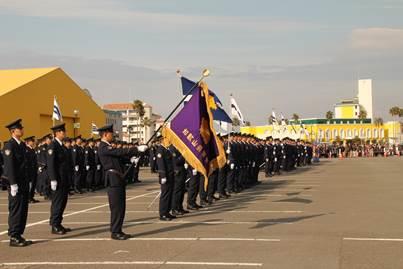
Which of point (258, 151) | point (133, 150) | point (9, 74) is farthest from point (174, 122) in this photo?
point (9, 74)

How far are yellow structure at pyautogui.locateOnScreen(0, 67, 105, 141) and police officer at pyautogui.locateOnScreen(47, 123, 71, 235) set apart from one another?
85.1 feet

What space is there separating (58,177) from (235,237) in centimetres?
346

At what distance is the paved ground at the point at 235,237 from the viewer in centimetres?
780

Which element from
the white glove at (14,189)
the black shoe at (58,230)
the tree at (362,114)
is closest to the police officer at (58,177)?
the black shoe at (58,230)

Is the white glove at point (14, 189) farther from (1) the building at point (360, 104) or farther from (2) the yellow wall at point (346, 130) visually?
(1) the building at point (360, 104)

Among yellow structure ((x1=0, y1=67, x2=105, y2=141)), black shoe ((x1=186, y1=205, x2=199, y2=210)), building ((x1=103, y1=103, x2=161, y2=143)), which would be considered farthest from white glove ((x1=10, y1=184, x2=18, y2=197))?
building ((x1=103, y1=103, x2=161, y2=143))

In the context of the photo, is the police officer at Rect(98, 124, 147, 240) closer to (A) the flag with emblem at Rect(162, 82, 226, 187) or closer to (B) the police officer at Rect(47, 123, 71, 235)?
(B) the police officer at Rect(47, 123, 71, 235)

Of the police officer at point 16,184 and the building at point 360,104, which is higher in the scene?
the building at point 360,104

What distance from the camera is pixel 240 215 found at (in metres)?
12.7

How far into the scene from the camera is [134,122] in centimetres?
15175

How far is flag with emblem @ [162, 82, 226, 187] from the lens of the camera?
37.4 feet

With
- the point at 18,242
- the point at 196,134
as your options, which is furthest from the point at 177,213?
the point at 18,242

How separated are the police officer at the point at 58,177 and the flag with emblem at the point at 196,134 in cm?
204

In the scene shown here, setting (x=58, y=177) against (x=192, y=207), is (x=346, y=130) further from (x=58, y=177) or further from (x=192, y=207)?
(x=58, y=177)
